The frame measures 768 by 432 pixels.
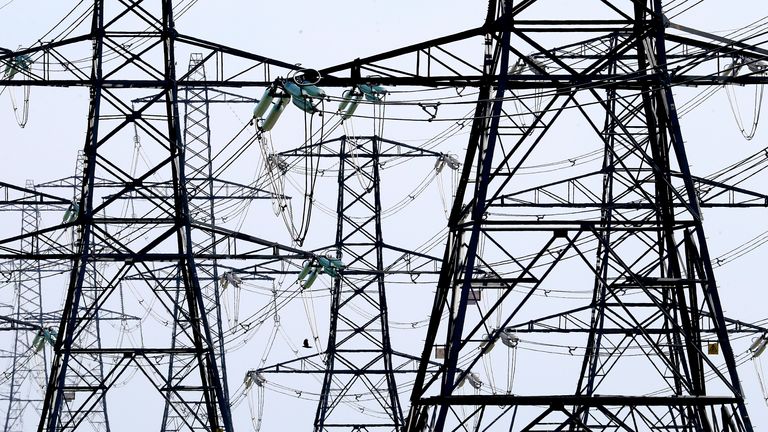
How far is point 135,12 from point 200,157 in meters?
16.1

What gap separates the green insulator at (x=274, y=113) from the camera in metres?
24.9

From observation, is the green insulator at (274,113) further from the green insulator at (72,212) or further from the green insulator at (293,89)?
the green insulator at (72,212)

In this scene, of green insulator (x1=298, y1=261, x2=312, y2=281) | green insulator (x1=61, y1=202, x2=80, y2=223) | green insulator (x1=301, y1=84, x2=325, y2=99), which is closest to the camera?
green insulator (x1=301, y1=84, x2=325, y2=99)

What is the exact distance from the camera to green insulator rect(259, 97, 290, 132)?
24875 millimetres

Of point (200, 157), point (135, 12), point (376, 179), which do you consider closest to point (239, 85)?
point (135, 12)

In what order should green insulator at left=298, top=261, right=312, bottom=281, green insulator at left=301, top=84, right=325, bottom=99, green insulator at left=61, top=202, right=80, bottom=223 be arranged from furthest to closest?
1. green insulator at left=61, top=202, right=80, bottom=223
2. green insulator at left=298, top=261, right=312, bottom=281
3. green insulator at left=301, top=84, right=325, bottom=99

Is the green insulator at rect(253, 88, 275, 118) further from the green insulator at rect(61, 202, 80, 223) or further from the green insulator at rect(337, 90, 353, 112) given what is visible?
the green insulator at rect(61, 202, 80, 223)

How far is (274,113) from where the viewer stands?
2497 cm

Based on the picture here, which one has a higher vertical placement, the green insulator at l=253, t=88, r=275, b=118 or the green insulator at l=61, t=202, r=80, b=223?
the green insulator at l=61, t=202, r=80, b=223

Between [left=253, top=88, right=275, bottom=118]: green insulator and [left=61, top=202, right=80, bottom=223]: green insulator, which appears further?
[left=61, top=202, right=80, bottom=223]: green insulator

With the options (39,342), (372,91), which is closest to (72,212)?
(39,342)

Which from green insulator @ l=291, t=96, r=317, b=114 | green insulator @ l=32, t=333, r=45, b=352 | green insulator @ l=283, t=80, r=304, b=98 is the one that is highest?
green insulator @ l=32, t=333, r=45, b=352

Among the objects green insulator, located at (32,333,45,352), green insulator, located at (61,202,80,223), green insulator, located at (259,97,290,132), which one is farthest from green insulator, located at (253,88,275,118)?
green insulator, located at (32,333,45,352)

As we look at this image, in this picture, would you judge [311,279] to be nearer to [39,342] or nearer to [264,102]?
[264,102]
